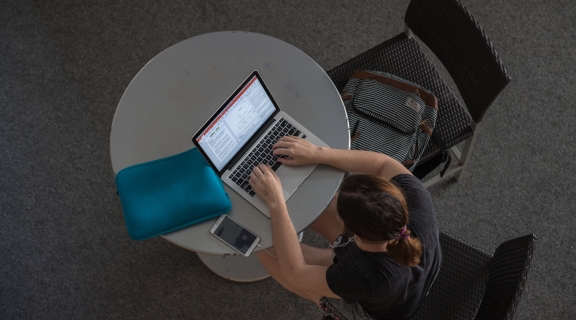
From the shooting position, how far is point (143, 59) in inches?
93.9

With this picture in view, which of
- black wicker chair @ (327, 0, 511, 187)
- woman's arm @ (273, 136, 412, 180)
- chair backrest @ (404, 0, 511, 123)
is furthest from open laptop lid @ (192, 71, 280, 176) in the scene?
chair backrest @ (404, 0, 511, 123)

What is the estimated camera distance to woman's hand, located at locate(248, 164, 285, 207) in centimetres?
139

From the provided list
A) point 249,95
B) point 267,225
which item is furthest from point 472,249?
point 249,95

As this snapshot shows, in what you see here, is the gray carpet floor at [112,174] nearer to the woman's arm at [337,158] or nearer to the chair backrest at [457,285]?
the chair backrest at [457,285]

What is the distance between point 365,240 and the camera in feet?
3.82

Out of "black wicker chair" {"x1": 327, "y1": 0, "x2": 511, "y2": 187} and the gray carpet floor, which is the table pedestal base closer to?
the gray carpet floor

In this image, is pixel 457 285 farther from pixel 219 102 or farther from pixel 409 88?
pixel 219 102

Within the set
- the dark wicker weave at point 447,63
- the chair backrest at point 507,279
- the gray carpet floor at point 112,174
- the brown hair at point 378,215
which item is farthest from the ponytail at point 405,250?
the gray carpet floor at point 112,174

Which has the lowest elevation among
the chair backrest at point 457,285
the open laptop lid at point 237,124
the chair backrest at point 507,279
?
the chair backrest at point 457,285

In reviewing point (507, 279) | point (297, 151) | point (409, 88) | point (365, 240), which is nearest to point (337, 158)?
point (297, 151)

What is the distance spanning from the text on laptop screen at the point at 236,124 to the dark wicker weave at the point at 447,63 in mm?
473

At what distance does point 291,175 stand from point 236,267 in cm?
72

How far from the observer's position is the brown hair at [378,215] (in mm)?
1114

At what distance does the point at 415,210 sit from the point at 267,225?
0.42 meters
